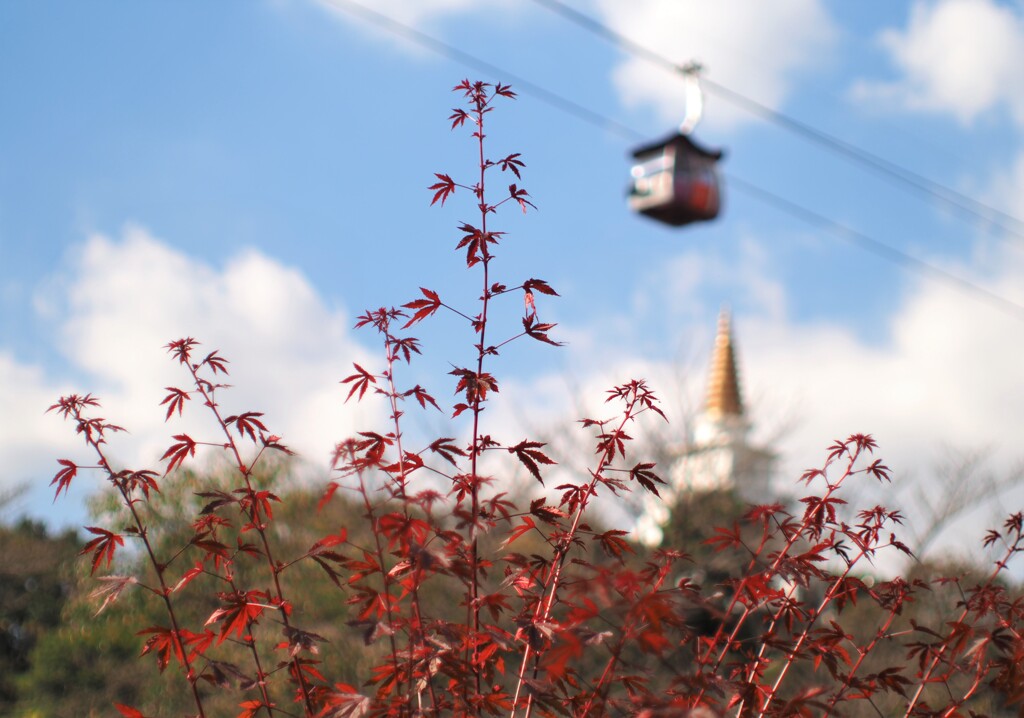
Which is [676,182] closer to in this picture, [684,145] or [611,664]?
[684,145]

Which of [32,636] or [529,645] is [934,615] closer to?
[32,636]

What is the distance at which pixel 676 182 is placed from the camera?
9898 mm

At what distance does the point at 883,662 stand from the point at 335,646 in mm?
8171

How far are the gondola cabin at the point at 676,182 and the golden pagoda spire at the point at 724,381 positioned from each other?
1118 inches

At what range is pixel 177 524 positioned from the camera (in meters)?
13.6

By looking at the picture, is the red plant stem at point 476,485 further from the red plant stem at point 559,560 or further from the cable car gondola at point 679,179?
the cable car gondola at point 679,179

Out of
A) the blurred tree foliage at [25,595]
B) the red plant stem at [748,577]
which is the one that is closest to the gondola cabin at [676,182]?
the red plant stem at [748,577]

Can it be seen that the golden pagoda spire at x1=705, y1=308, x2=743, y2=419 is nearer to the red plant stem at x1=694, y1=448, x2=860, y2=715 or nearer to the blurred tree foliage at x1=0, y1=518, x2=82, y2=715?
the blurred tree foliage at x1=0, y1=518, x2=82, y2=715

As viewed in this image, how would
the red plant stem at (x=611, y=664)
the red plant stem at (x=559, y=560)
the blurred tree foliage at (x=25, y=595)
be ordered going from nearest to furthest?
the red plant stem at (x=611, y=664) → the red plant stem at (x=559, y=560) → the blurred tree foliage at (x=25, y=595)

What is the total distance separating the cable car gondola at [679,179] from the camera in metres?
9.93

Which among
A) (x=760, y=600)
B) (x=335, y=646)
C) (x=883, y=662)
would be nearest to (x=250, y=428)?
(x=760, y=600)

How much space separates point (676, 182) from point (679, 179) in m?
0.06

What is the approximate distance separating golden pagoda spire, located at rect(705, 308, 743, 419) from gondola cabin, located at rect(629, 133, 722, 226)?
28.4 m

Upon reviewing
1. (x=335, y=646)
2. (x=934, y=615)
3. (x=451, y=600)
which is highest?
Result: (x=934, y=615)
